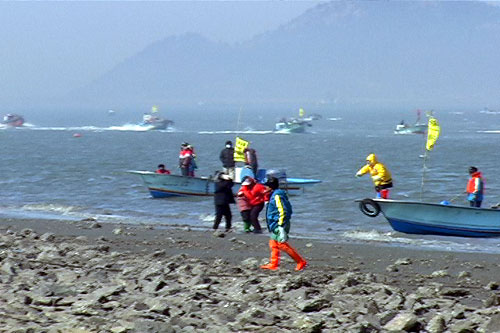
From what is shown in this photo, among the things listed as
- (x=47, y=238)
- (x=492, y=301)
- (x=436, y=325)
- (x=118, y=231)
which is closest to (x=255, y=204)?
(x=118, y=231)

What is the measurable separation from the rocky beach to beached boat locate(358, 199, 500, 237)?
267 centimetres

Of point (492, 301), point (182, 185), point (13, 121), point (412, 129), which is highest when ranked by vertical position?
point (492, 301)

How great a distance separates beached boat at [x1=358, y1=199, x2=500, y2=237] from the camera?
20.7 meters

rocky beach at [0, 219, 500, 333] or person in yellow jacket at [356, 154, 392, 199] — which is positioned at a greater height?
person in yellow jacket at [356, 154, 392, 199]

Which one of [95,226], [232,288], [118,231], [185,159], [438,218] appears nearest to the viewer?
[232,288]

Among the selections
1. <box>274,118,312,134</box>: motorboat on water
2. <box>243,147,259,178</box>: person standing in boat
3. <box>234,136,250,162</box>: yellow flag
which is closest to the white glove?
<box>243,147,259,178</box>: person standing in boat

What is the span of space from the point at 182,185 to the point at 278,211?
14.9 metres

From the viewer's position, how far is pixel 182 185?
29188mm

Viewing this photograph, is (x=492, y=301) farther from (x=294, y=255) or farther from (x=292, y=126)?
(x=292, y=126)

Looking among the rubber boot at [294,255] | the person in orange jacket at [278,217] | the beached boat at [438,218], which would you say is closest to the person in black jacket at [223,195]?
the beached boat at [438,218]

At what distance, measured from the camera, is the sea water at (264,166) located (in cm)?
2465

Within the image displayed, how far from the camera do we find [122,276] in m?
13.5

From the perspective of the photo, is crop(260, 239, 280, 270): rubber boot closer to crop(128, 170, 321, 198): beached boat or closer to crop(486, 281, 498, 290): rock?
crop(486, 281, 498, 290): rock

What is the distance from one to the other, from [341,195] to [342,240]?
39.2 ft
